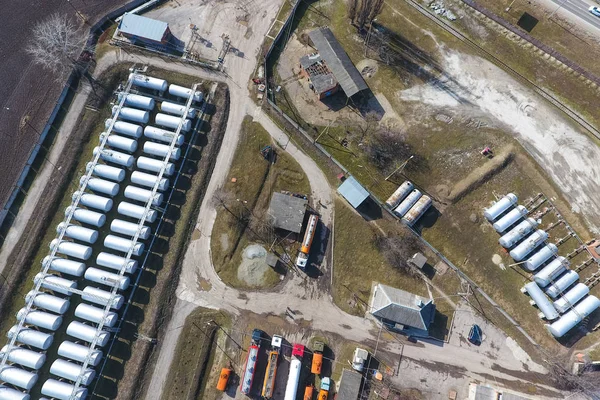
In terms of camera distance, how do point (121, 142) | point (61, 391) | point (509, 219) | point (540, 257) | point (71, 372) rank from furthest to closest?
point (121, 142)
point (509, 219)
point (540, 257)
point (71, 372)
point (61, 391)

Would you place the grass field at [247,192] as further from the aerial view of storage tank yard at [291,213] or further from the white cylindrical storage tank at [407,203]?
the white cylindrical storage tank at [407,203]

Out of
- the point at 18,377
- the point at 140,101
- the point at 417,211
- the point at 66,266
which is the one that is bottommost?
the point at 18,377

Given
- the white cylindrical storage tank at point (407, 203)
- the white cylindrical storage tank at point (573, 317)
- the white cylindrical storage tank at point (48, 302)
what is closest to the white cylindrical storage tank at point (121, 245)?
the white cylindrical storage tank at point (48, 302)

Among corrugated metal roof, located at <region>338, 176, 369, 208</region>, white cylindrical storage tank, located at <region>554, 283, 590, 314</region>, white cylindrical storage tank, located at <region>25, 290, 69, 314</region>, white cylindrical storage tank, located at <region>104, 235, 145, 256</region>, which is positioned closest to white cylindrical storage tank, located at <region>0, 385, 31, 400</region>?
white cylindrical storage tank, located at <region>25, 290, 69, 314</region>

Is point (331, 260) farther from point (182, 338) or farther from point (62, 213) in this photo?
point (62, 213)

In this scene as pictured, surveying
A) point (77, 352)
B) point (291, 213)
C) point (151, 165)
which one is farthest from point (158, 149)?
point (77, 352)

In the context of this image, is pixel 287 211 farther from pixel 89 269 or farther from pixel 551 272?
pixel 551 272

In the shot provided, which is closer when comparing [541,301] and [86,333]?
[86,333]
